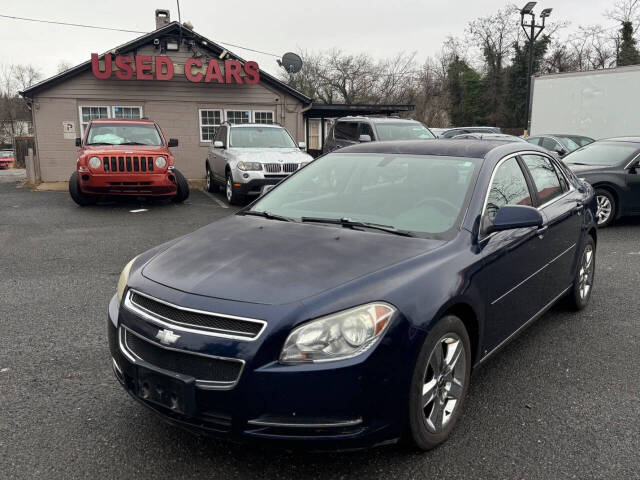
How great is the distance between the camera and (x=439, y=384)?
9.23 feet

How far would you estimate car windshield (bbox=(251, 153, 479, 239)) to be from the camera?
3326 millimetres

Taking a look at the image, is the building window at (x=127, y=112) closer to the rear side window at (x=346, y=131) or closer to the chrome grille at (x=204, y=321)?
the rear side window at (x=346, y=131)

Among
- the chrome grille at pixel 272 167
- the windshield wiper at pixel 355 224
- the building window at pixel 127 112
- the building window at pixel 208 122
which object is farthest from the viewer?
the building window at pixel 208 122

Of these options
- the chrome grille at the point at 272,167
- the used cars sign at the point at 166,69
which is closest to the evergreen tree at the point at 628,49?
the used cars sign at the point at 166,69

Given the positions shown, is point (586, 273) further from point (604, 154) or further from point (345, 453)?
point (604, 154)

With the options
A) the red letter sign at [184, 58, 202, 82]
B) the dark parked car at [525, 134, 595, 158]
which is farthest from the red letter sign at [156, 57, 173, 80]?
the dark parked car at [525, 134, 595, 158]

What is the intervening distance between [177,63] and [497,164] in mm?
16185

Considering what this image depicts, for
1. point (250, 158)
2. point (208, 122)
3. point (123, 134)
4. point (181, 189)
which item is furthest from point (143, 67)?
point (250, 158)

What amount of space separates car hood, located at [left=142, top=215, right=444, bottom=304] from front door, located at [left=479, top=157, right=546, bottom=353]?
48 centimetres

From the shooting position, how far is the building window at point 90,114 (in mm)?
17172

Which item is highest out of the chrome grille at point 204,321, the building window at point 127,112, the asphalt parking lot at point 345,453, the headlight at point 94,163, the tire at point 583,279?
the building window at point 127,112

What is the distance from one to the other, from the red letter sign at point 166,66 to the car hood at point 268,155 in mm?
6095

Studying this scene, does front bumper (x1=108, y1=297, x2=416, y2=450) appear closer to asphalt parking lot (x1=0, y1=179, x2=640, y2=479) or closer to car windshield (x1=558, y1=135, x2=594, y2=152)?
asphalt parking lot (x1=0, y1=179, x2=640, y2=479)

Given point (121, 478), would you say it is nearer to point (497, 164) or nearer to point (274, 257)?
point (274, 257)
